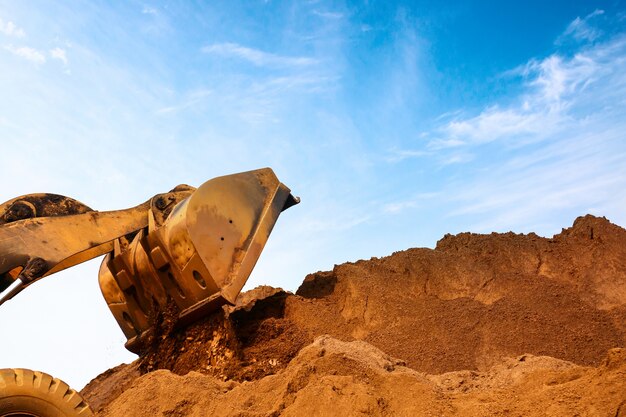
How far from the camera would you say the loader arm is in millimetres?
6400

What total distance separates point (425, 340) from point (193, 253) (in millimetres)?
2911

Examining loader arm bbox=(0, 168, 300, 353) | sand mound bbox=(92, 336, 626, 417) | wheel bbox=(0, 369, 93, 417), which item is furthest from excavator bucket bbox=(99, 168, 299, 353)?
wheel bbox=(0, 369, 93, 417)

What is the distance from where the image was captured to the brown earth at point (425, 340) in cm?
457

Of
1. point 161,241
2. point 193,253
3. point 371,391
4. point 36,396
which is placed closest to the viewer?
point 371,391

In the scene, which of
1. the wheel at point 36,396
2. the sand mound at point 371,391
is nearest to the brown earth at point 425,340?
the sand mound at point 371,391

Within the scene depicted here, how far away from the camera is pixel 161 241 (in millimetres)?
7184

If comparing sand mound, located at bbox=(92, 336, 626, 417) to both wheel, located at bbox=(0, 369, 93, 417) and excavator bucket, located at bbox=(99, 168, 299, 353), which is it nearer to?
wheel, located at bbox=(0, 369, 93, 417)

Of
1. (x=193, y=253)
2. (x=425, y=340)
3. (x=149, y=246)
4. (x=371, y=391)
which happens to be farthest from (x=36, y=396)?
(x=425, y=340)

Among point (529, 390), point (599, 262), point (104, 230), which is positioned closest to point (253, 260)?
point (104, 230)

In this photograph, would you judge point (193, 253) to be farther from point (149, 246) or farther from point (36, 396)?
point (36, 396)

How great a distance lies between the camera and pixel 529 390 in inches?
178

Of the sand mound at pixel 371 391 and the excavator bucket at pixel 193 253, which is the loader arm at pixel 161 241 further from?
the sand mound at pixel 371 391

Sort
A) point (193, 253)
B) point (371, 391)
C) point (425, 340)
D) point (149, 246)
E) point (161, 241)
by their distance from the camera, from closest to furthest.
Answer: point (371, 391) → point (193, 253) → point (161, 241) → point (149, 246) → point (425, 340)

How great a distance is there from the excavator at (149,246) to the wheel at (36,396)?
1 cm
